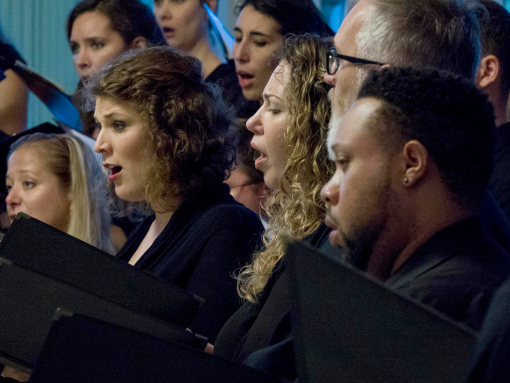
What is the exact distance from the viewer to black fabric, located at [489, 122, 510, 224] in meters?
1.65

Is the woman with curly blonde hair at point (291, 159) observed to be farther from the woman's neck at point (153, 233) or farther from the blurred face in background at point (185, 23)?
the blurred face in background at point (185, 23)

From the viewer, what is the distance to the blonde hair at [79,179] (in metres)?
2.52

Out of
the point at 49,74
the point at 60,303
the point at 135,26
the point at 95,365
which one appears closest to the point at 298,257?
the point at 95,365

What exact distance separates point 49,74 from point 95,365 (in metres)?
4.47

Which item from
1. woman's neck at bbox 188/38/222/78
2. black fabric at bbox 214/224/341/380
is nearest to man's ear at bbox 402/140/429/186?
black fabric at bbox 214/224/341/380

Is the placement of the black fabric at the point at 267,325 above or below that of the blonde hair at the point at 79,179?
above

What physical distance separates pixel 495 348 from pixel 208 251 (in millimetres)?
1214

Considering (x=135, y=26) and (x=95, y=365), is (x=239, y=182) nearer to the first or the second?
(x=135, y=26)

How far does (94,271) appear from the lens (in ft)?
3.93

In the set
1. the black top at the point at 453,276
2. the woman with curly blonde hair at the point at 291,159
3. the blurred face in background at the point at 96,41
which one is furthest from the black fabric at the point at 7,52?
the black top at the point at 453,276

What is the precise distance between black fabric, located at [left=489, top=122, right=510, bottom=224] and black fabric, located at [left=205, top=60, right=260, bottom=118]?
1103 millimetres

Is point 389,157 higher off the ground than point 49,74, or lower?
higher

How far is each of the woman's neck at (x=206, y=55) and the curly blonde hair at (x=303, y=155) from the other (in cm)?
129

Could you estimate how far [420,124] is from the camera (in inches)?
36.9
